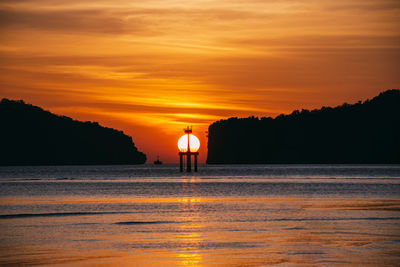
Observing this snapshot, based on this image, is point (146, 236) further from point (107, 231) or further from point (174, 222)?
point (174, 222)

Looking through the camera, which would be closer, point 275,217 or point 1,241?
point 1,241

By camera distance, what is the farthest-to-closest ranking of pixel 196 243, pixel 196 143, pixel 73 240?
1. pixel 196 143
2. pixel 73 240
3. pixel 196 243

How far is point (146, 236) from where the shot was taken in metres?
29.2

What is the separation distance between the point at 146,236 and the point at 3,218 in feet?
47.9

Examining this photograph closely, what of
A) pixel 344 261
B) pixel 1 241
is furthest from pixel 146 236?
pixel 344 261

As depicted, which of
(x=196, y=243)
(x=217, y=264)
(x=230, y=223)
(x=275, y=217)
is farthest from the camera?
(x=275, y=217)

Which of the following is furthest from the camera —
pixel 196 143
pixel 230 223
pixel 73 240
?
pixel 196 143

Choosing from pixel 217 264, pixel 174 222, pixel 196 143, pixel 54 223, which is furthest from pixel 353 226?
pixel 196 143

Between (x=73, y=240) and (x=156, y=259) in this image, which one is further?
(x=73, y=240)

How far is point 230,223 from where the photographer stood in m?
35.1

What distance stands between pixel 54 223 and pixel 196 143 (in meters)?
147

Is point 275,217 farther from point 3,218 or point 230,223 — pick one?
point 3,218

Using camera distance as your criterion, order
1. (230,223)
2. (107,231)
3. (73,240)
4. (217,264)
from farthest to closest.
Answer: (230,223)
(107,231)
(73,240)
(217,264)

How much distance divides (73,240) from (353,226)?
1357cm
